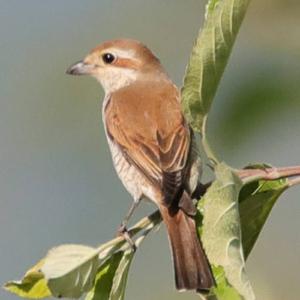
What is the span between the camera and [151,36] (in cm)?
351

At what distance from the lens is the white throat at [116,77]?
455 cm

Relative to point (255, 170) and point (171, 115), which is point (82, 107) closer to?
point (171, 115)

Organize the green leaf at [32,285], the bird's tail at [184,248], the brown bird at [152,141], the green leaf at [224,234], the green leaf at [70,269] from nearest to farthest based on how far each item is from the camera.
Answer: the green leaf at [224,234] → the green leaf at [70,269] → the green leaf at [32,285] → the bird's tail at [184,248] → the brown bird at [152,141]

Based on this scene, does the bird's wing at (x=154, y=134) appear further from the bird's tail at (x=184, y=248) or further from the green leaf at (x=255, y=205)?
the green leaf at (x=255, y=205)

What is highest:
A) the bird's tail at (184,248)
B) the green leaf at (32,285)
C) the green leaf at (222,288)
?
the green leaf at (32,285)

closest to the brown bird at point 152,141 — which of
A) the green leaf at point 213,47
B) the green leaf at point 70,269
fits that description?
the green leaf at point 70,269

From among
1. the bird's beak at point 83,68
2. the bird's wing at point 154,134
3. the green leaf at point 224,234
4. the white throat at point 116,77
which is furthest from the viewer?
→ the white throat at point 116,77

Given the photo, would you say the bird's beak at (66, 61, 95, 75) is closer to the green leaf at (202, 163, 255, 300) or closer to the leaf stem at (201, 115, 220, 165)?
the leaf stem at (201, 115, 220, 165)

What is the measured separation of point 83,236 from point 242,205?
102 inches

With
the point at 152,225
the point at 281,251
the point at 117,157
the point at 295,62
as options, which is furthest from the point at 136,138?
the point at 295,62

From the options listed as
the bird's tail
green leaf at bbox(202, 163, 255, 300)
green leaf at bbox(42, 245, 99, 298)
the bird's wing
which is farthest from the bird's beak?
green leaf at bbox(202, 163, 255, 300)

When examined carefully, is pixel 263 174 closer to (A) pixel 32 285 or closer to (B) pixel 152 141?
(A) pixel 32 285

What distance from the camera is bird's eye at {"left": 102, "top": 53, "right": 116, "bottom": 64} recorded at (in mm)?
4574

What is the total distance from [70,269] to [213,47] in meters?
0.60
